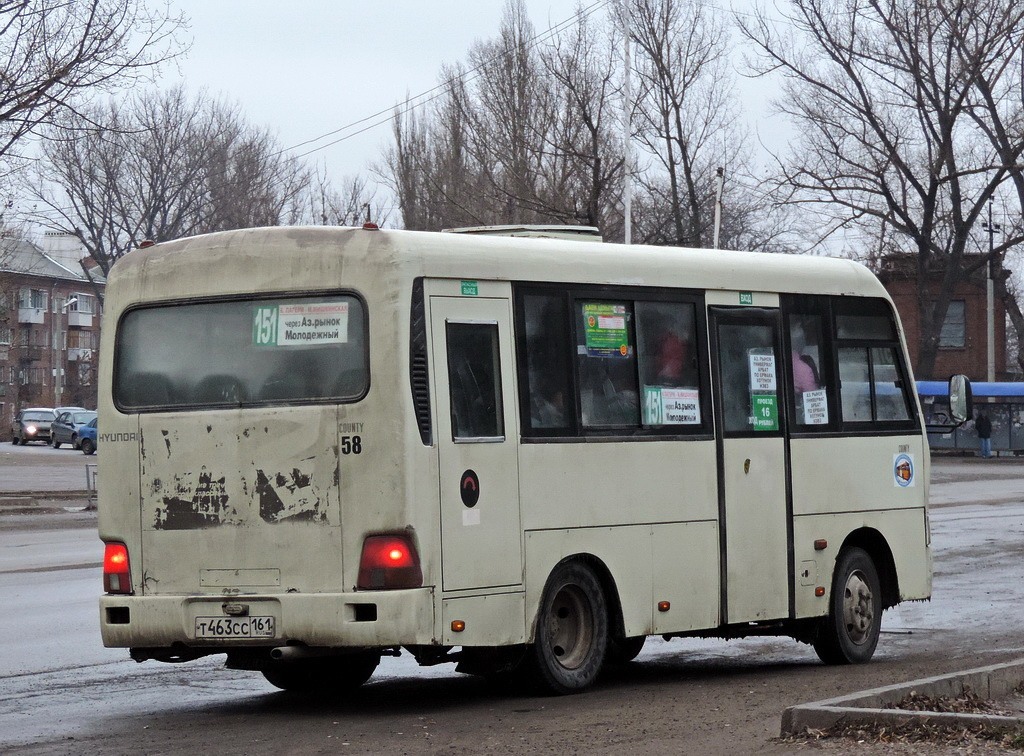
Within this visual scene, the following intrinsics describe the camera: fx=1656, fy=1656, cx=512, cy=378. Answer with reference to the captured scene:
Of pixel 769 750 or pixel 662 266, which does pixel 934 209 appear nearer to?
pixel 662 266

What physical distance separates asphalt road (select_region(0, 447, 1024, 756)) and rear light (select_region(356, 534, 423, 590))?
73cm

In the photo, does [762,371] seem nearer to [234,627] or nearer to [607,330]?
[607,330]

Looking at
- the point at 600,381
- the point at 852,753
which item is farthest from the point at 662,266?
the point at 852,753

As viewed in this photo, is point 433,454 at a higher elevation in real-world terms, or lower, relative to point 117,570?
higher

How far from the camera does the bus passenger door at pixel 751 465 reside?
1052 centimetres

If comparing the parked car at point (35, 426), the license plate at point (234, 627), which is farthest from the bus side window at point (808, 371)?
the parked car at point (35, 426)

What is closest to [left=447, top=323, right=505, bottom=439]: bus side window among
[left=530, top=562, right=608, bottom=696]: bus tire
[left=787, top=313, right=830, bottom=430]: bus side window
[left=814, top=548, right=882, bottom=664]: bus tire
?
[left=530, top=562, right=608, bottom=696]: bus tire

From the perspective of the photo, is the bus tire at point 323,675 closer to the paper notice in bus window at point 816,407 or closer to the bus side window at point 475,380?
the bus side window at point 475,380

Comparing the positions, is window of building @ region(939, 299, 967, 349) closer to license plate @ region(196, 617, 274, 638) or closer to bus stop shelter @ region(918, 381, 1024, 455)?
bus stop shelter @ region(918, 381, 1024, 455)

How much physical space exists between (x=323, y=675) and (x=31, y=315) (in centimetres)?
11075

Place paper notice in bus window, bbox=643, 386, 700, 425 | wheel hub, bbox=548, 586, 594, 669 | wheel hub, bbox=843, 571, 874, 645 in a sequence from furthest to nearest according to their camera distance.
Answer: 1. wheel hub, bbox=843, 571, 874, 645
2. paper notice in bus window, bbox=643, 386, 700, 425
3. wheel hub, bbox=548, 586, 594, 669

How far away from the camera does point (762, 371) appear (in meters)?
10.9

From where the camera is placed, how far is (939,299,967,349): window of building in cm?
6906

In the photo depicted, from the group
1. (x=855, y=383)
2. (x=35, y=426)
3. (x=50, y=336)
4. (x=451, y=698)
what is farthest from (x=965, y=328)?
(x=50, y=336)
